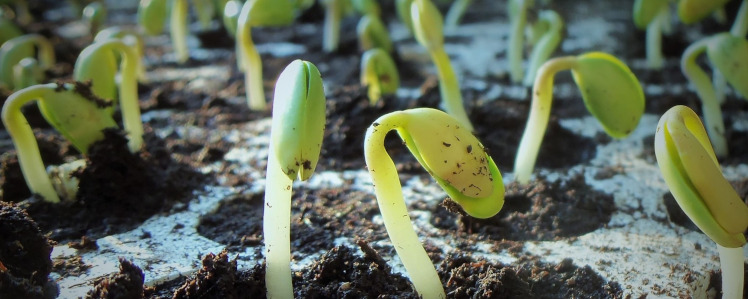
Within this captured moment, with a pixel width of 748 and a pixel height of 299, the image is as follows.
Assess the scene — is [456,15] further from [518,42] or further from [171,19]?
[171,19]

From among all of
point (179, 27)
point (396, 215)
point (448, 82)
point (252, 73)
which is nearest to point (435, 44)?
point (448, 82)

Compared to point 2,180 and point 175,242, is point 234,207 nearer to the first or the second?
point 175,242

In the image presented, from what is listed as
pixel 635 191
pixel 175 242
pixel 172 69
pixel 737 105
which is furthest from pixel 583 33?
pixel 175 242

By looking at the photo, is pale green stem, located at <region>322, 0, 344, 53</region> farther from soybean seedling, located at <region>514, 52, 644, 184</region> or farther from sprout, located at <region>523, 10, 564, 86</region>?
soybean seedling, located at <region>514, 52, 644, 184</region>

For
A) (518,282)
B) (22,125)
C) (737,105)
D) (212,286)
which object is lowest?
(737,105)

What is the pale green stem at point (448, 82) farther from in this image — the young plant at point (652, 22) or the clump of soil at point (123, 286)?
the clump of soil at point (123, 286)

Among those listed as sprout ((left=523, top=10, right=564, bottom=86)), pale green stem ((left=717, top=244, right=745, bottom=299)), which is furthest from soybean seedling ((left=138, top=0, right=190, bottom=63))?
pale green stem ((left=717, top=244, right=745, bottom=299))

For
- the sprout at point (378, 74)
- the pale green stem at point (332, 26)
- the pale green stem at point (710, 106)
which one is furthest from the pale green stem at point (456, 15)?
the pale green stem at point (710, 106)
